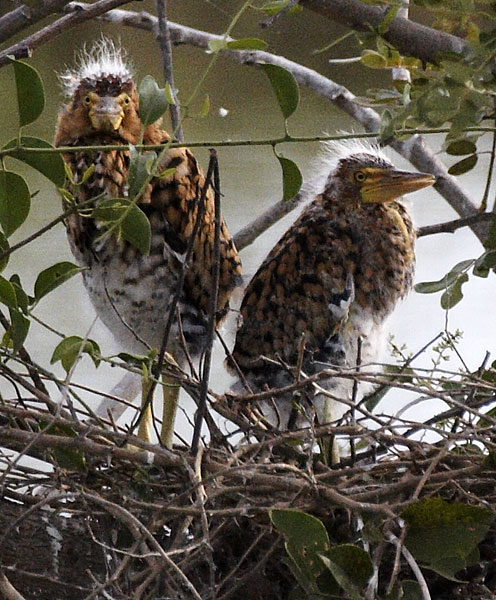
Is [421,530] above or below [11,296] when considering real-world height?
below

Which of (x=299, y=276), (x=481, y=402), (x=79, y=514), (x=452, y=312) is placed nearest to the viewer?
(x=79, y=514)

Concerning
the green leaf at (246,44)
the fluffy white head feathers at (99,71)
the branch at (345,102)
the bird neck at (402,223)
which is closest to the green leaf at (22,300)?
the green leaf at (246,44)

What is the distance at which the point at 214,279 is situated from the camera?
89cm

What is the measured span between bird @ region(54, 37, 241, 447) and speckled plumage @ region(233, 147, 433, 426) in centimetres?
12

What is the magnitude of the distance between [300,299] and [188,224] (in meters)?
0.23

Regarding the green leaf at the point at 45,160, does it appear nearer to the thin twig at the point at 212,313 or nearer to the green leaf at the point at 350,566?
the thin twig at the point at 212,313

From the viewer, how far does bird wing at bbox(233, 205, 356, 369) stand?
4.99 ft

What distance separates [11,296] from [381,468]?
0.40 metres

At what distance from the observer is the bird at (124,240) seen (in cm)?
139

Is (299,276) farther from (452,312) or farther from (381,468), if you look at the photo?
(452,312)

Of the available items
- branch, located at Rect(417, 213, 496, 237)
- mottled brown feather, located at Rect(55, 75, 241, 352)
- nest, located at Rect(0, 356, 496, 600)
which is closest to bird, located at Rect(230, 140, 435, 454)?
mottled brown feather, located at Rect(55, 75, 241, 352)

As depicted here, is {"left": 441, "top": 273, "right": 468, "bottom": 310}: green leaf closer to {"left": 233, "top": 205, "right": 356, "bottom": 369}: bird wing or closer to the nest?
the nest

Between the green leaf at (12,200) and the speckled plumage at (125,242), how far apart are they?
489 millimetres

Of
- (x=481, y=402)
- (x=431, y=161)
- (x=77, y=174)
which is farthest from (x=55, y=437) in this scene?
(x=431, y=161)
